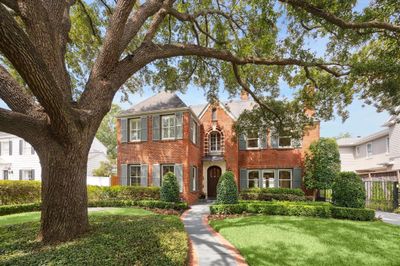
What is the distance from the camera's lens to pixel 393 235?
7785 millimetres

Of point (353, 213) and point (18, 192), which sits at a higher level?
point (18, 192)

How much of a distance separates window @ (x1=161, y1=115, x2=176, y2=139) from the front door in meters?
5.12

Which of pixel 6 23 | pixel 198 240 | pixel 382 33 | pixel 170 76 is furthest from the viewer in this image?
pixel 170 76

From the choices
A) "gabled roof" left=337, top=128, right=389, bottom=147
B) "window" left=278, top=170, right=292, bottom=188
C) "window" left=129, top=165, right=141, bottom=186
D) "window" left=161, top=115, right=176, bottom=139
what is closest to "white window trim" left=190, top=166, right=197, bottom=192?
"window" left=161, top=115, right=176, bottom=139

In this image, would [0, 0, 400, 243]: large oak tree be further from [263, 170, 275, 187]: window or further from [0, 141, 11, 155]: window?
[0, 141, 11, 155]: window

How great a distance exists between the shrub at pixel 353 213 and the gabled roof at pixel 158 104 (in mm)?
10654

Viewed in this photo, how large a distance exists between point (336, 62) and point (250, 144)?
38.1 feet

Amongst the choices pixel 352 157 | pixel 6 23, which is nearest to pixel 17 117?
pixel 6 23

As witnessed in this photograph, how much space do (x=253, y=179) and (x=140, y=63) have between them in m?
15.8

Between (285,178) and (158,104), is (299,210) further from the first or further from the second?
(158,104)

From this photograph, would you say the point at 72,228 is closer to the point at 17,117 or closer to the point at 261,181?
the point at 17,117

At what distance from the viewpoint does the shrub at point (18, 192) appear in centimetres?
1419

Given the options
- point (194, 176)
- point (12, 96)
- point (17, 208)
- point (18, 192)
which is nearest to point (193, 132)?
point (194, 176)

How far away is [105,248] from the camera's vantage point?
4.71 metres
